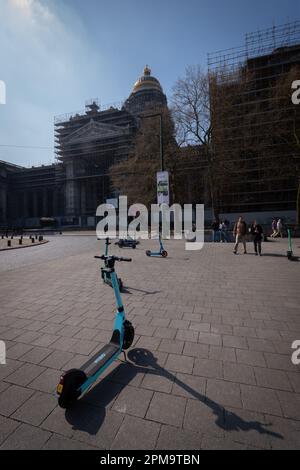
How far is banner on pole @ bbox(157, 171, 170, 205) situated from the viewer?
15.1 metres

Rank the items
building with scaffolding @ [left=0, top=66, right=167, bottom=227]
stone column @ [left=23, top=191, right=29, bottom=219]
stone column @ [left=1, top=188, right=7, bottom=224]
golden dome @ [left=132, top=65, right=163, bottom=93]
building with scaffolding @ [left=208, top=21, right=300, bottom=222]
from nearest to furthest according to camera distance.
Answer: 1. building with scaffolding @ [left=208, top=21, right=300, bottom=222]
2. building with scaffolding @ [left=0, top=66, right=167, bottom=227]
3. golden dome @ [left=132, top=65, right=163, bottom=93]
4. stone column @ [left=1, top=188, right=7, bottom=224]
5. stone column @ [left=23, top=191, right=29, bottom=219]

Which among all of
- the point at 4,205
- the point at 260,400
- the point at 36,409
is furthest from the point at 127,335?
the point at 4,205

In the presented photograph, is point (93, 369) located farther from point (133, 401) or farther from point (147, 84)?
point (147, 84)

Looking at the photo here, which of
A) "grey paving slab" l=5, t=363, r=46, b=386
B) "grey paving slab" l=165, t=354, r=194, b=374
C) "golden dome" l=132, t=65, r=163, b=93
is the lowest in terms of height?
"grey paving slab" l=5, t=363, r=46, b=386

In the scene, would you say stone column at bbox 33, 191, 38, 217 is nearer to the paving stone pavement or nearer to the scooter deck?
the paving stone pavement

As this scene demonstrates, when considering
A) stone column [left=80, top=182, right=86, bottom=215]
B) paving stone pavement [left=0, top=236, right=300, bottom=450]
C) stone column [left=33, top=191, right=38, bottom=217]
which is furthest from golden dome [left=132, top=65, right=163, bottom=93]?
paving stone pavement [left=0, top=236, right=300, bottom=450]

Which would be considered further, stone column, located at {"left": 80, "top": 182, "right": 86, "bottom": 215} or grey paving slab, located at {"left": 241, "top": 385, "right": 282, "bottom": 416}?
stone column, located at {"left": 80, "top": 182, "right": 86, "bottom": 215}

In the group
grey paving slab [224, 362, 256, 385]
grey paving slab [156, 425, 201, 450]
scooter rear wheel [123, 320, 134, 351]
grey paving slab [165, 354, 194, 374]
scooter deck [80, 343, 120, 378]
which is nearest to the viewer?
grey paving slab [156, 425, 201, 450]

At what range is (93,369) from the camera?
8.60ft

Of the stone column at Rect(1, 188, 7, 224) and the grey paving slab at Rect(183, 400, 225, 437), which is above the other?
the stone column at Rect(1, 188, 7, 224)

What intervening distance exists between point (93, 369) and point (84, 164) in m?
70.0
